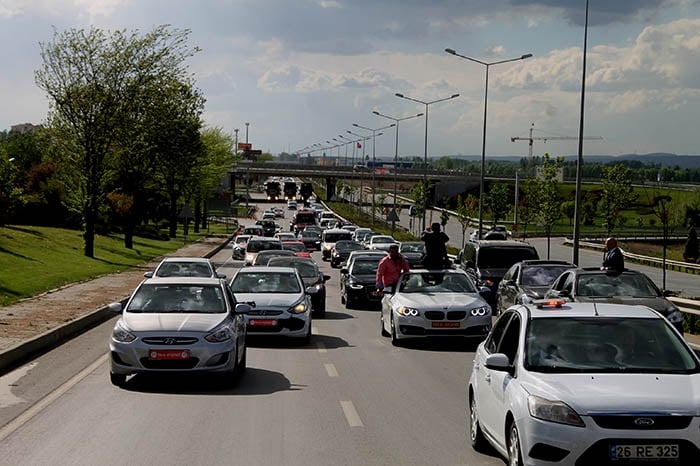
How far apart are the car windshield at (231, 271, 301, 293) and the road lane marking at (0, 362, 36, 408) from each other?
224 inches

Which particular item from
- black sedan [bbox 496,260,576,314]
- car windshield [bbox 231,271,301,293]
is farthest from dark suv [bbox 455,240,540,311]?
car windshield [bbox 231,271,301,293]

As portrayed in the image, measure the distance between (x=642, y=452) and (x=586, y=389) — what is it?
25.8 inches

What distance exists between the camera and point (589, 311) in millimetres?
9734

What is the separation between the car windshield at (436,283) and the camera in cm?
2205

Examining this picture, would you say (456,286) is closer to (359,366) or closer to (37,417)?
(359,366)

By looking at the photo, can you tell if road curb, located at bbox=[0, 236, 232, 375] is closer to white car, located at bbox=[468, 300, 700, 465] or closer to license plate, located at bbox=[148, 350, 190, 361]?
license plate, located at bbox=[148, 350, 190, 361]

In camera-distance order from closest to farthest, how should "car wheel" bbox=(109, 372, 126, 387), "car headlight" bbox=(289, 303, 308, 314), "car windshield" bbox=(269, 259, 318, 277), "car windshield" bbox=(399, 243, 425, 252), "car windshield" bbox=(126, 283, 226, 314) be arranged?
"car wheel" bbox=(109, 372, 126, 387)
"car windshield" bbox=(126, 283, 226, 314)
"car headlight" bbox=(289, 303, 308, 314)
"car windshield" bbox=(269, 259, 318, 277)
"car windshield" bbox=(399, 243, 425, 252)

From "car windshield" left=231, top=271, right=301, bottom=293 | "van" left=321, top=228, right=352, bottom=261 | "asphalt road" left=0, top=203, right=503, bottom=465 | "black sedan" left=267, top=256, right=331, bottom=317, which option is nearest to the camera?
"asphalt road" left=0, top=203, right=503, bottom=465

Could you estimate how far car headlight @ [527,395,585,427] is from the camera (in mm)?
8047

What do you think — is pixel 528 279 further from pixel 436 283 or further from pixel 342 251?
pixel 342 251

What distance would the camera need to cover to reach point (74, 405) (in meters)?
13.4

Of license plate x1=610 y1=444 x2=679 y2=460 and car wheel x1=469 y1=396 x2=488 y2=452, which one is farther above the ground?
license plate x1=610 y1=444 x2=679 y2=460

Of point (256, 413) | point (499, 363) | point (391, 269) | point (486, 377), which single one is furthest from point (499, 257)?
point (499, 363)

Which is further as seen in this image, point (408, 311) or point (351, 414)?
point (408, 311)
